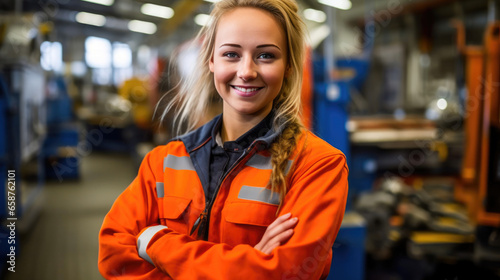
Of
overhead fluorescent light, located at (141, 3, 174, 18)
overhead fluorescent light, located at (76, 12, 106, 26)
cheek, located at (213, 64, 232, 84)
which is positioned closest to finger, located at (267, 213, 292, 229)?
cheek, located at (213, 64, 232, 84)

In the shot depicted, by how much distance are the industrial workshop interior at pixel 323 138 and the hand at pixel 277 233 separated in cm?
38

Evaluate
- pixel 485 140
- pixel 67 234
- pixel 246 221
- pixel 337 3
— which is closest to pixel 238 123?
pixel 246 221

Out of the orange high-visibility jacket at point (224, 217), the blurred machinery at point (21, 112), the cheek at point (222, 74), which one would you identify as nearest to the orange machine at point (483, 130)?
the orange high-visibility jacket at point (224, 217)

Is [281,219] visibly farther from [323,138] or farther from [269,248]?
[323,138]

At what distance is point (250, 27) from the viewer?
897mm

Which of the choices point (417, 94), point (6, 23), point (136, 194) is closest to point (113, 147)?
point (6, 23)

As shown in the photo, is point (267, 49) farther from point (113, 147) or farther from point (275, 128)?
point (113, 147)

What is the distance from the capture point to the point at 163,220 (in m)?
1.04

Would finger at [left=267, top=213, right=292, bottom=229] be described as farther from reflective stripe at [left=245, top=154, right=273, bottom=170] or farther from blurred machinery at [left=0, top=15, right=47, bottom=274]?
blurred machinery at [left=0, top=15, right=47, bottom=274]

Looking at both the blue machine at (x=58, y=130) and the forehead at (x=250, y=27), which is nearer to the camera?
the forehead at (x=250, y=27)

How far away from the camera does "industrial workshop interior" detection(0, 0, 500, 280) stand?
1759 mm

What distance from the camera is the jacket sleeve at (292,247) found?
840mm

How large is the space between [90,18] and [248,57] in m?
1.99

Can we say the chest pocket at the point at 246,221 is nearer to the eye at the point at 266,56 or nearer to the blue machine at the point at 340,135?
the eye at the point at 266,56
